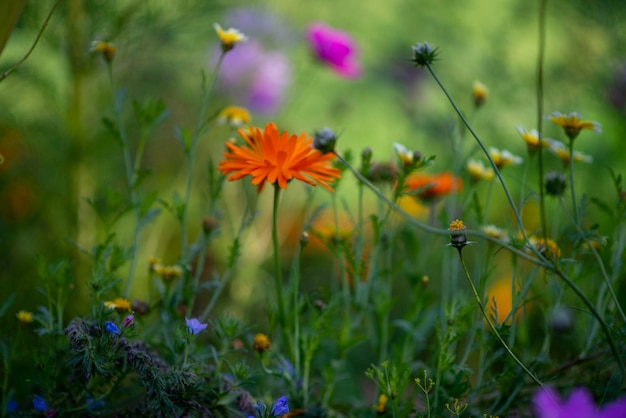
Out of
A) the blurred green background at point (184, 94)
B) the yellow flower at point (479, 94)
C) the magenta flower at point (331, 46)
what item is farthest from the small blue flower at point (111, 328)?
the magenta flower at point (331, 46)

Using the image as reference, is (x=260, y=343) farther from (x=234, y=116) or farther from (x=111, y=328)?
(x=234, y=116)

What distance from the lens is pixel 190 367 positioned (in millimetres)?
540

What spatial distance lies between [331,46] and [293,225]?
572mm

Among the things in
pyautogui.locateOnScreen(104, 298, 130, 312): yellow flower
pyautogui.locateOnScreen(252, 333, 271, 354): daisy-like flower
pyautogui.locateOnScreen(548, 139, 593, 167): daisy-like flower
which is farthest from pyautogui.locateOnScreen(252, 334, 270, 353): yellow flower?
pyautogui.locateOnScreen(548, 139, 593, 167): daisy-like flower

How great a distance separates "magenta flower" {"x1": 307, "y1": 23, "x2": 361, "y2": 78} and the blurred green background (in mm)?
102


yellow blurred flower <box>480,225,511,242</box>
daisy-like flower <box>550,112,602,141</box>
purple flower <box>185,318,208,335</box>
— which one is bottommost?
purple flower <box>185,318,208,335</box>

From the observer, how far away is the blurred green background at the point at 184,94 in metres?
1.05

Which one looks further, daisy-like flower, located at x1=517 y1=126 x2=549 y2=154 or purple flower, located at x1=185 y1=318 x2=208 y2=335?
daisy-like flower, located at x1=517 y1=126 x2=549 y2=154

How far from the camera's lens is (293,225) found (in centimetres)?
164

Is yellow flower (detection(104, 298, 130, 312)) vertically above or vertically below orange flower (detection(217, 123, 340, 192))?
below

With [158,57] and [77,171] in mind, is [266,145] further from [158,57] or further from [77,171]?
[158,57]

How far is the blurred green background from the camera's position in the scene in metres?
1.05

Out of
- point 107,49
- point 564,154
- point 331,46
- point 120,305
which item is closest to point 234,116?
point 107,49

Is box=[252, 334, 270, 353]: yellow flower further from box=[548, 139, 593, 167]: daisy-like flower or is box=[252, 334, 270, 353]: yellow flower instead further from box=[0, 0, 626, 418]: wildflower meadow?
box=[548, 139, 593, 167]: daisy-like flower
